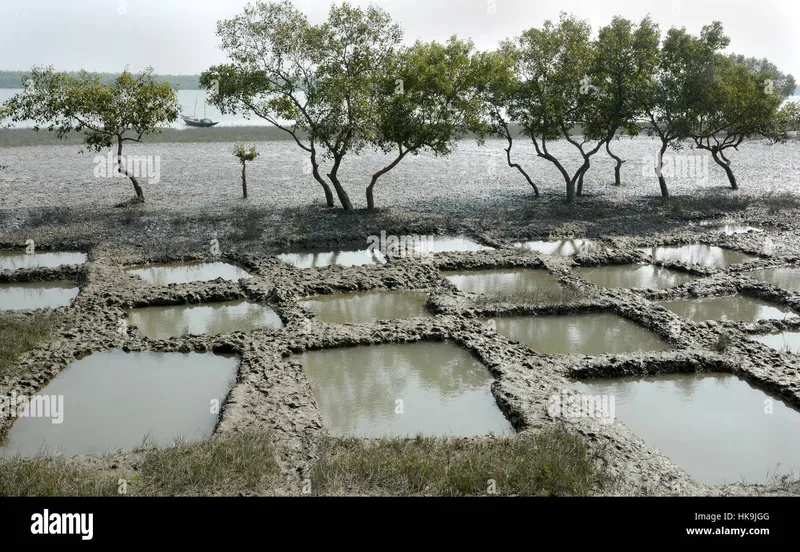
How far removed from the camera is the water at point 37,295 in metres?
19.5

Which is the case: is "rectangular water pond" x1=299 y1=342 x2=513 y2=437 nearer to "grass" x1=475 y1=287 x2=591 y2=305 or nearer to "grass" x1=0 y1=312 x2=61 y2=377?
"grass" x1=475 y1=287 x2=591 y2=305

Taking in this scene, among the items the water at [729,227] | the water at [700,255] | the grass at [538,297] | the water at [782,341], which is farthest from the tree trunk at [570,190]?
the water at [782,341]

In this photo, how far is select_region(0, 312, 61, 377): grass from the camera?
50.1 ft

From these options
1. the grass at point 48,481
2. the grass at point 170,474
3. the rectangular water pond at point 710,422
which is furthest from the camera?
the rectangular water pond at point 710,422

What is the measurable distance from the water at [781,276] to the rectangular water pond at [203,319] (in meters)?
14.6

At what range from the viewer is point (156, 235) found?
1045 inches

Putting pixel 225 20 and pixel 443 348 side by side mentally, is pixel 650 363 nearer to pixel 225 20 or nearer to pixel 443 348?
pixel 443 348

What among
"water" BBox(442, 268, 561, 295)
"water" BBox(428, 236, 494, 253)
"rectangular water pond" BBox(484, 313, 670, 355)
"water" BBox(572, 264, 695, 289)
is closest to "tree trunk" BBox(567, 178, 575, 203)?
"water" BBox(428, 236, 494, 253)

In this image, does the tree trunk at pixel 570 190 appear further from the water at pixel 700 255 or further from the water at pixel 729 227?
the water at pixel 700 255

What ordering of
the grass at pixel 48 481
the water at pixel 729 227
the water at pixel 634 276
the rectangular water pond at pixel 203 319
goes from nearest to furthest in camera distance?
the grass at pixel 48 481 < the rectangular water pond at pixel 203 319 < the water at pixel 634 276 < the water at pixel 729 227

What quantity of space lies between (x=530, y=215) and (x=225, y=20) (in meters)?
14.7

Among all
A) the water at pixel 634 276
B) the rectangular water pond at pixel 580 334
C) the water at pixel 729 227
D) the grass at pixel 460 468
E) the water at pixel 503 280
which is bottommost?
the grass at pixel 460 468

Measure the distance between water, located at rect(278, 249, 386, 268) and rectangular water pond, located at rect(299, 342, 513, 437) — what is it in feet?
25.5

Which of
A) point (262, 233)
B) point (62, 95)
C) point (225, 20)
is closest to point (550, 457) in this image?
point (262, 233)
